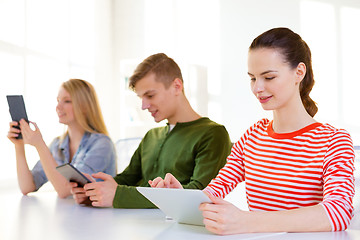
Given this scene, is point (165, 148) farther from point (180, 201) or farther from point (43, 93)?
→ point (43, 93)

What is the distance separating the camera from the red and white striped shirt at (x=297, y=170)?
3.44 feet

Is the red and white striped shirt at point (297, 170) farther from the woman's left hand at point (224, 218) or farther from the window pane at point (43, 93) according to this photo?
the window pane at point (43, 93)

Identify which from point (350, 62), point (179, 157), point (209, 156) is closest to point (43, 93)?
point (179, 157)

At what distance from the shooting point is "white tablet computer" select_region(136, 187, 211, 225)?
1015mm

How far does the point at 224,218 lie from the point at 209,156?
0.64 metres

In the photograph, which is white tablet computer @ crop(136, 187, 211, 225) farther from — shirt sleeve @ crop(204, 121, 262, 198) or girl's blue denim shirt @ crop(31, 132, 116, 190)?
girl's blue denim shirt @ crop(31, 132, 116, 190)

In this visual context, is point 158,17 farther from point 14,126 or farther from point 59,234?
point 59,234

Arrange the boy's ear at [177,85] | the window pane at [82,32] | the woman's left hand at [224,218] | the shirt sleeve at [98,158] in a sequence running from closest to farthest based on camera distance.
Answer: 1. the woman's left hand at [224,218]
2. the boy's ear at [177,85]
3. the shirt sleeve at [98,158]
4. the window pane at [82,32]

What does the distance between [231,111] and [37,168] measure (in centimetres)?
244

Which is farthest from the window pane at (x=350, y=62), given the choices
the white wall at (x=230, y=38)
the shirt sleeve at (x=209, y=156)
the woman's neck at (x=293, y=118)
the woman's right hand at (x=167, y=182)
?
the woman's right hand at (x=167, y=182)

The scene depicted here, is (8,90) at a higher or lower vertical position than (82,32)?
lower

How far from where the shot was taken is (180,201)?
107cm

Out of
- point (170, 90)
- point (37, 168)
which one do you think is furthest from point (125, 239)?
point (37, 168)

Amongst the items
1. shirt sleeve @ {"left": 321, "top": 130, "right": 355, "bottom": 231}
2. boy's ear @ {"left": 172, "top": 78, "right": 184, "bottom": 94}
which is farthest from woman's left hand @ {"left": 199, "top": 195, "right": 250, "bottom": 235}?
boy's ear @ {"left": 172, "top": 78, "right": 184, "bottom": 94}
